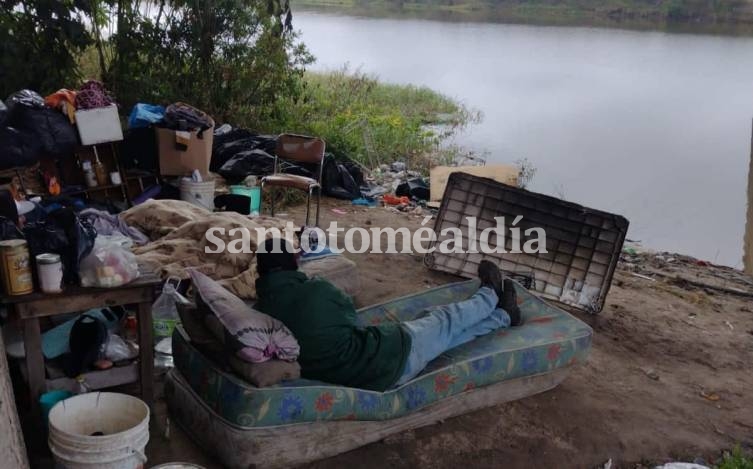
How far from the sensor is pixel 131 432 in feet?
7.57

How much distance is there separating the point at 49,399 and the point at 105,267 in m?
0.54

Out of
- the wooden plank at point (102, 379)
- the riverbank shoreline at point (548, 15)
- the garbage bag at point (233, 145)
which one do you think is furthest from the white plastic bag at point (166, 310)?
the riverbank shoreline at point (548, 15)

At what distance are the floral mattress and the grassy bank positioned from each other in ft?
15.1

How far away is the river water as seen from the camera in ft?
34.3

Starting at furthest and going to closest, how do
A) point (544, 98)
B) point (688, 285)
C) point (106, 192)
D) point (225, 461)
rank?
1. point (544, 98)
2. point (688, 285)
3. point (106, 192)
4. point (225, 461)

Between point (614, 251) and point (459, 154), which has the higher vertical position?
point (614, 251)

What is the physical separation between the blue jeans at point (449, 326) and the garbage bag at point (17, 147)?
2.99 metres

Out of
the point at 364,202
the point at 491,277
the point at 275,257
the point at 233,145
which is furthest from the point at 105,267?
the point at 364,202

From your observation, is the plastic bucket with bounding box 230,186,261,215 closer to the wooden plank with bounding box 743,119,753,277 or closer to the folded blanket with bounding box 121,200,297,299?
the folded blanket with bounding box 121,200,297,299

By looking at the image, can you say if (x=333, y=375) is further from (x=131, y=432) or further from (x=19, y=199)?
(x=19, y=199)

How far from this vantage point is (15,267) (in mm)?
2500

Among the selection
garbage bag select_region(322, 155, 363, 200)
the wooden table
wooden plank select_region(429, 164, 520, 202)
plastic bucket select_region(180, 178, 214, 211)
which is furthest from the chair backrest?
the wooden table

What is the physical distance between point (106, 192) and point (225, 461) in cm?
346

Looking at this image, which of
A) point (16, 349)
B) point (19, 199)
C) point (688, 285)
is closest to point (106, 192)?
point (19, 199)
